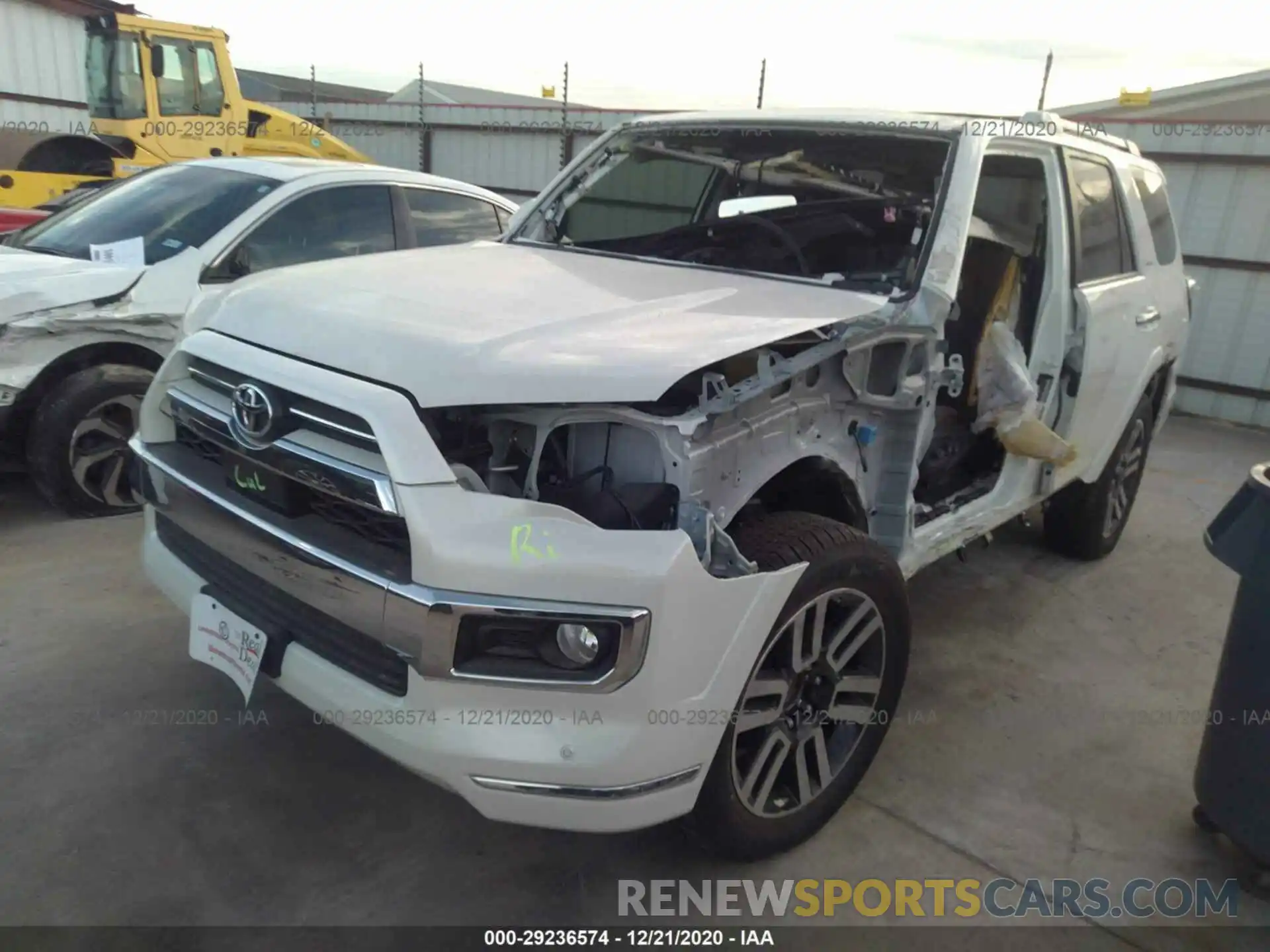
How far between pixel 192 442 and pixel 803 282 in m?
1.91

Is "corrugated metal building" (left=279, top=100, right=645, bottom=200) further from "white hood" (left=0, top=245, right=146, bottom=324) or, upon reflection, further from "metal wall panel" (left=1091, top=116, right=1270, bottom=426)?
"white hood" (left=0, top=245, right=146, bottom=324)

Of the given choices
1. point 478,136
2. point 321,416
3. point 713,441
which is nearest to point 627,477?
point 713,441

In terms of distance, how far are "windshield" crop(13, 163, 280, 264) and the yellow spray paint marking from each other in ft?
11.5

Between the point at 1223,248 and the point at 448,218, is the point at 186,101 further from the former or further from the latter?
the point at 1223,248

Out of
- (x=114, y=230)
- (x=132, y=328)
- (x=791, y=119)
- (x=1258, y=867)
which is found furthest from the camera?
(x=114, y=230)

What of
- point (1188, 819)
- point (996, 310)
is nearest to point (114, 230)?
point (996, 310)

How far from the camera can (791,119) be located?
351 cm

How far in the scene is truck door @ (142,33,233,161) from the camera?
9820mm

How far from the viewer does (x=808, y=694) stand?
2504 millimetres

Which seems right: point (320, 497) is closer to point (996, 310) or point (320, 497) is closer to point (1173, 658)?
point (996, 310)

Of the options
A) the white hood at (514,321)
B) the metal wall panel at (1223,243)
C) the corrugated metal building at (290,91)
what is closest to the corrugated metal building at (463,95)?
the corrugated metal building at (290,91)

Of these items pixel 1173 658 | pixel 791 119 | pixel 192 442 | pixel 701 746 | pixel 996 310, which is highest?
pixel 791 119

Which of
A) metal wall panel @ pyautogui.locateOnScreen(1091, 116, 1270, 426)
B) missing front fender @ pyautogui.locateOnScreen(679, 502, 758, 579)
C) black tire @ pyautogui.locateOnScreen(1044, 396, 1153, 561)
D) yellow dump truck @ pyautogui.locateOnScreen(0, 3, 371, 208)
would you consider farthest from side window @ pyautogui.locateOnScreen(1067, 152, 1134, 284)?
yellow dump truck @ pyautogui.locateOnScreen(0, 3, 371, 208)

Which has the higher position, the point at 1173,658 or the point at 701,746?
the point at 701,746
